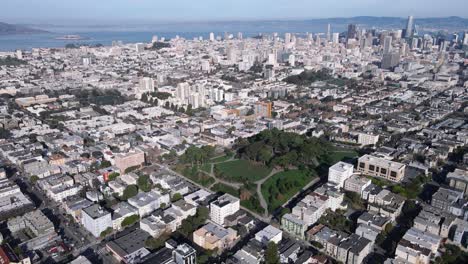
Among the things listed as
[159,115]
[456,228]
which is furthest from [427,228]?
[159,115]

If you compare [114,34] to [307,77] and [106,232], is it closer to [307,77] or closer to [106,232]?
[307,77]

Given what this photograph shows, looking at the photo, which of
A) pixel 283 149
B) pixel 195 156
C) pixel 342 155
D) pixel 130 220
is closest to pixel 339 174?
pixel 342 155

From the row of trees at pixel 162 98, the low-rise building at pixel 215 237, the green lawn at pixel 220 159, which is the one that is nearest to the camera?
the low-rise building at pixel 215 237

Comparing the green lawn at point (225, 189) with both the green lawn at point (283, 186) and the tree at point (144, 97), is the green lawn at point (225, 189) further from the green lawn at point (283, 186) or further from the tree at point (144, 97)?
the tree at point (144, 97)

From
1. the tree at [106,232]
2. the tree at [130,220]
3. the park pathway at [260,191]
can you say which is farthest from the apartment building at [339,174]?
the tree at [106,232]

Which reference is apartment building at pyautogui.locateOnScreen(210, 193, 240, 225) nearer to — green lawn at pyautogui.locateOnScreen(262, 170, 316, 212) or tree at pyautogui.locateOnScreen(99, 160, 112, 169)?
green lawn at pyautogui.locateOnScreen(262, 170, 316, 212)

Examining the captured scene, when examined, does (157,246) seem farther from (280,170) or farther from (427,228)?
(427,228)
